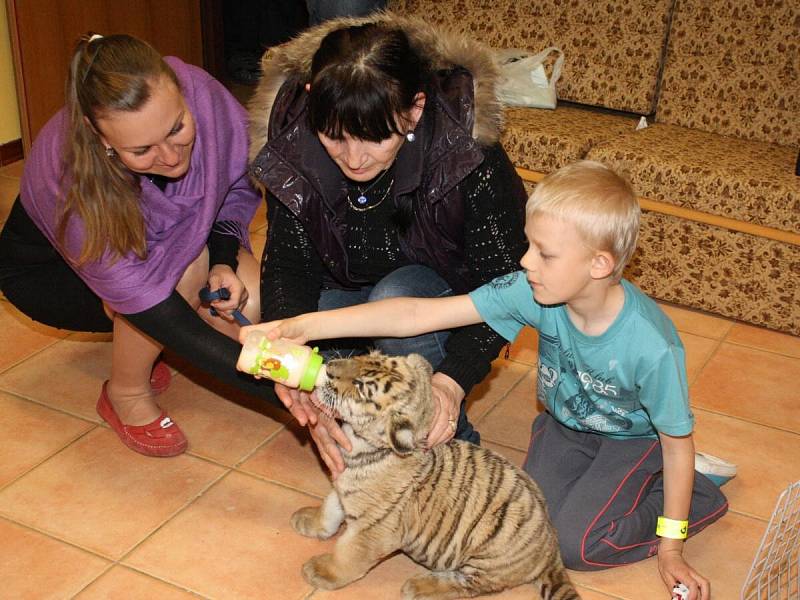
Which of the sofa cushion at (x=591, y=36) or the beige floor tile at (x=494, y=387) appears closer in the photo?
the beige floor tile at (x=494, y=387)

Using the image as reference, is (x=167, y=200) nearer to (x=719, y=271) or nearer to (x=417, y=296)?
(x=417, y=296)

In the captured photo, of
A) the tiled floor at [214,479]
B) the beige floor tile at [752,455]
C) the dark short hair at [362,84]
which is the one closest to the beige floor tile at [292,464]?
the tiled floor at [214,479]

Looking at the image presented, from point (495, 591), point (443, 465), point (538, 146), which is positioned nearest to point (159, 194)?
point (443, 465)

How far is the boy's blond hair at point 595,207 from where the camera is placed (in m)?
1.86

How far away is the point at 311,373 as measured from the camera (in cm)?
183

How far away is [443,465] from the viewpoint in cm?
200

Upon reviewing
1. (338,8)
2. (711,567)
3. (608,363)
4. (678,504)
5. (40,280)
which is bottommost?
(711,567)

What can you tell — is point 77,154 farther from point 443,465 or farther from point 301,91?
point 443,465

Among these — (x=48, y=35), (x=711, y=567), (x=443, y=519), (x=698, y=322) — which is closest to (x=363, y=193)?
(x=443, y=519)

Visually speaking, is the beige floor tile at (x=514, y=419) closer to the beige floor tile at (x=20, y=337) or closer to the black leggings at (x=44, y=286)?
the black leggings at (x=44, y=286)

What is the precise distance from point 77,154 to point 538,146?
6.35ft

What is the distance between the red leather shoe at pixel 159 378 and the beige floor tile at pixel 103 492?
24 cm

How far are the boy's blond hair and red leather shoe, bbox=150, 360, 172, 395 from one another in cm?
140

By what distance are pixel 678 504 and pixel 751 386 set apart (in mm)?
1047
